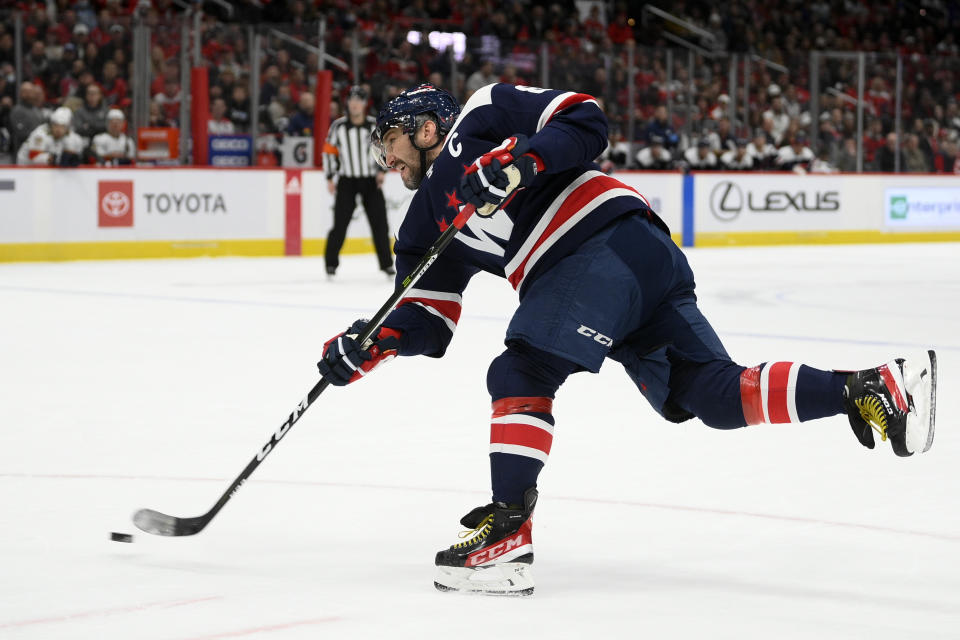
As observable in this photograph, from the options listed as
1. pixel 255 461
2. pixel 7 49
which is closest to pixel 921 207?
pixel 7 49

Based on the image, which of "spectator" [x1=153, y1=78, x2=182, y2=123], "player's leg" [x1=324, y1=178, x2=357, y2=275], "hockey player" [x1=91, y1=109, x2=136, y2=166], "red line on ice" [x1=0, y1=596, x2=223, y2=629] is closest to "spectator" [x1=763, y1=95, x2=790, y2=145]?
"player's leg" [x1=324, y1=178, x2=357, y2=275]

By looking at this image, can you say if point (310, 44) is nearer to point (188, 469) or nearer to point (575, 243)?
point (188, 469)

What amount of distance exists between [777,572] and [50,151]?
9459 millimetres

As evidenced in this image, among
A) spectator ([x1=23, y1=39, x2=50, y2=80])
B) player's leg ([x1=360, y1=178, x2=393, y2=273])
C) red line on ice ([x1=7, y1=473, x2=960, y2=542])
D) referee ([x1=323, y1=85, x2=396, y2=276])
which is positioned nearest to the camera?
red line on ice ([x1=7, y1=473, x2=960, y2=542])

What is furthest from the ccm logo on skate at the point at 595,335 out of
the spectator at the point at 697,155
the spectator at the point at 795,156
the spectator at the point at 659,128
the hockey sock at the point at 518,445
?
the spectator at the point at 795,156

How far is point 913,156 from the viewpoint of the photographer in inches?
614

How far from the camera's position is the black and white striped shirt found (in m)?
9.98

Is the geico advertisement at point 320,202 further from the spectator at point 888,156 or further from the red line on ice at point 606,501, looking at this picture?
the red line on ice at point 606,501

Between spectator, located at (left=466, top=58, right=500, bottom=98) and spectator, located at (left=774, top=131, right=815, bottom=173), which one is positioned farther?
spectator, located at (left=774, top=131, right=815, bottom=173)

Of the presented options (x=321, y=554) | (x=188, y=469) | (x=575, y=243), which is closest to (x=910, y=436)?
(x=575, y=243)

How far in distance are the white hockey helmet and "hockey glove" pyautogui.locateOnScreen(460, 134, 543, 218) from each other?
9.19 meters

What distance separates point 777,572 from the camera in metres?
2.67

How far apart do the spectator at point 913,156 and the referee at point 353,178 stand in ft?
24.3

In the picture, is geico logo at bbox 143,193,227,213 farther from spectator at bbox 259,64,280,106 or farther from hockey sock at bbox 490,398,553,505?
hockey sock at bbox 490,398,553,505
